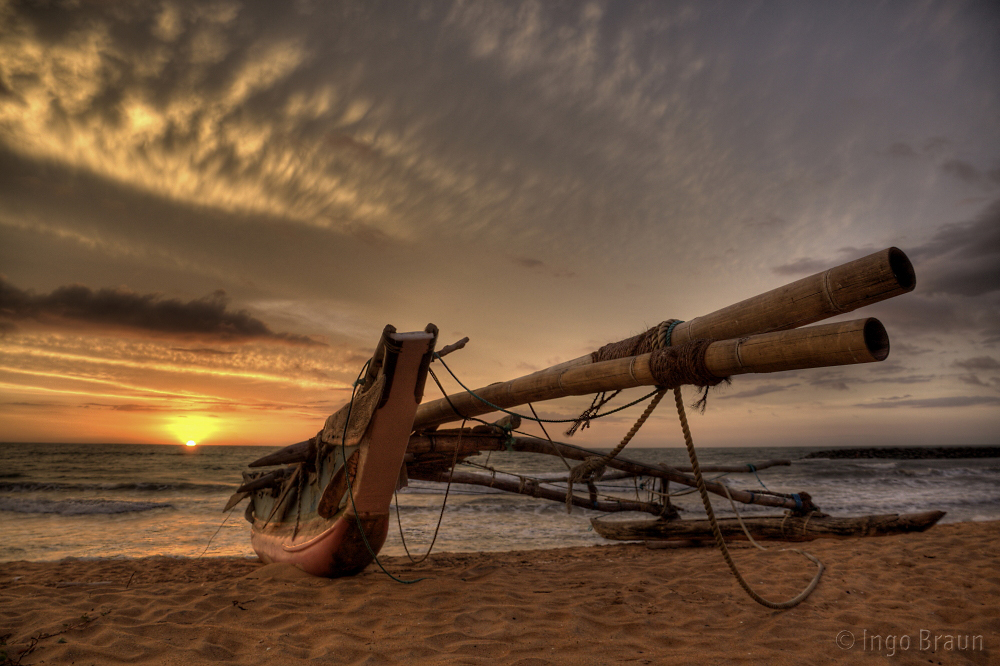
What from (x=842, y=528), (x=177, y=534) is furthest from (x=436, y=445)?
(x=177, y=534)

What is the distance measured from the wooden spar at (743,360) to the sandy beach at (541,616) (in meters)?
2.01

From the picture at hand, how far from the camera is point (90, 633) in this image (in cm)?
390

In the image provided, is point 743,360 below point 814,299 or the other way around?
below

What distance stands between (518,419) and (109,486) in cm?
2474

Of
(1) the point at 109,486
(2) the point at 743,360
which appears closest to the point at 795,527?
(2) the point at 743,360

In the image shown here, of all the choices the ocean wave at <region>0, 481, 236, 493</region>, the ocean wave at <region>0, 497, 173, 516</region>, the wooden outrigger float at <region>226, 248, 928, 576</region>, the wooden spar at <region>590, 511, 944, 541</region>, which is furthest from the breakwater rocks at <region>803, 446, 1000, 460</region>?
the ocean wave at <region>0, 497, 173, 516</region>

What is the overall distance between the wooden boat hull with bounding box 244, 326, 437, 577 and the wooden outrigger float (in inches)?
0.5

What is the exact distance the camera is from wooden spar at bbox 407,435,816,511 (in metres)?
7.14

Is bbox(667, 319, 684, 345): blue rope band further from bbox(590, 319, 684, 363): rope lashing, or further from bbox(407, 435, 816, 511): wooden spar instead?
bbox(407, 435, 816, 511): wooden spar

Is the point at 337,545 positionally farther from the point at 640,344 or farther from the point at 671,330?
the point at 671,330

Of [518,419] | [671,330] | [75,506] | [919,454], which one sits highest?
[671,330]

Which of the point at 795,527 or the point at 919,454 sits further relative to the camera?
the point at 919,454

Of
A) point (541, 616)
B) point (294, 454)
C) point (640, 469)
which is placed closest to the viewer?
point (541, 616)

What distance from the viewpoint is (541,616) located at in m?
4.52
